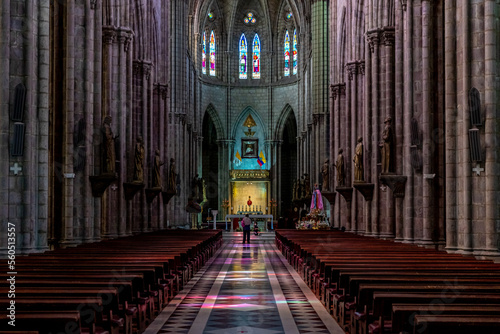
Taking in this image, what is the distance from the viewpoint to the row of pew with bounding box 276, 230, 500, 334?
6.14 meters

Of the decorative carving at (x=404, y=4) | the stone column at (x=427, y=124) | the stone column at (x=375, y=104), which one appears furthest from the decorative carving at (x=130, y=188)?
the decorative carving at (x=404, y=4)

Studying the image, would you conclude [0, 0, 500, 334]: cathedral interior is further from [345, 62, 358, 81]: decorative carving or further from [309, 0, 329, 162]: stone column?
[309, 0, 329, 162]: stone column

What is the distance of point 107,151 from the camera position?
73.4 feet

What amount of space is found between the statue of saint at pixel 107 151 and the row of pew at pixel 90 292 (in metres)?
6.33

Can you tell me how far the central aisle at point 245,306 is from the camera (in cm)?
1123

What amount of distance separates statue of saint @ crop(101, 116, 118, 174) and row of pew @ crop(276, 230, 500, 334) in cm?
906

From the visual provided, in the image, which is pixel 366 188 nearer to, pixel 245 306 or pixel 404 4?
pixel 404 4

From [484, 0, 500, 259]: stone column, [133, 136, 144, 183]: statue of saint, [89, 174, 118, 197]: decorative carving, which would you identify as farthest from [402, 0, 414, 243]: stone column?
[133, 136, 144, 183]: statue of saint

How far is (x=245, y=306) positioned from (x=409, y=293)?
5.92 meters

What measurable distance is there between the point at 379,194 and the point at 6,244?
1659 centimetres

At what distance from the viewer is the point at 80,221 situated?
69.2ft

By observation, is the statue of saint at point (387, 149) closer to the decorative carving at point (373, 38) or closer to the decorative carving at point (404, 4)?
the decorative carving at point (404, 4)

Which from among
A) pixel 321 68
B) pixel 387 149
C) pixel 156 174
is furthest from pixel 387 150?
pixel 321 68

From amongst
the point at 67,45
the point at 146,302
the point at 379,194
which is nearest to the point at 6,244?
the point at 146,302
